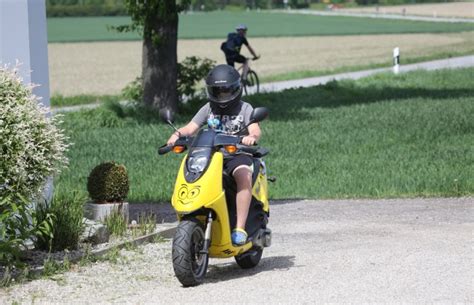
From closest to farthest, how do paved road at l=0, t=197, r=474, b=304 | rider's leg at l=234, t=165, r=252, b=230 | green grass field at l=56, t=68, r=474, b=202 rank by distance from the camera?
1. paved road at l=0, t=197, r=474, b=304
2. rider's leg at l=234, t=165, r=252, b=230
3. green grass field at l=56, t=68, r=474, b=202

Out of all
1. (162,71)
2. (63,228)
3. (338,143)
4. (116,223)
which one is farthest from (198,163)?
(162,71)

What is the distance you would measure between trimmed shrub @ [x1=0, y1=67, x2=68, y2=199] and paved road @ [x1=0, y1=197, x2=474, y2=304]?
773 mm

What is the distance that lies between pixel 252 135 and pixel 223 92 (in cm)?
41

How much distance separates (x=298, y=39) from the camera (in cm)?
7238

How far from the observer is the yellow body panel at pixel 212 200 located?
9.05m

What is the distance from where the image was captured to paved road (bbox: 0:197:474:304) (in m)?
8.74

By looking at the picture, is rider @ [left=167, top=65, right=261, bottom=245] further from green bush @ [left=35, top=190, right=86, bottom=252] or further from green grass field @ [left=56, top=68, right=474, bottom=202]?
green grass field @ [left=56, top=68, right=474, bottom=202]

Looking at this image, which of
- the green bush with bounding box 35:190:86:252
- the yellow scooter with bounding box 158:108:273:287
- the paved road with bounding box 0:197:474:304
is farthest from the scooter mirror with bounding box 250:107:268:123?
the green bush with bounding box 35:190:86:252

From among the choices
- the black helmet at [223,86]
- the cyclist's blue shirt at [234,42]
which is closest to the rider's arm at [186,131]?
the black helmet at [223,86]

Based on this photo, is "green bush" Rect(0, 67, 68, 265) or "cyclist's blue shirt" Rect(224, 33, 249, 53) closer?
"green bush" Rect(0, 67, 68, 265)

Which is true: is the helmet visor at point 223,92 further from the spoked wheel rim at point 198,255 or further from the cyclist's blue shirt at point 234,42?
the cyclist's blue shirt at point 234,42

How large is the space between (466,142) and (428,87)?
12928mm

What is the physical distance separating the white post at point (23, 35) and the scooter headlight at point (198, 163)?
6.54ft

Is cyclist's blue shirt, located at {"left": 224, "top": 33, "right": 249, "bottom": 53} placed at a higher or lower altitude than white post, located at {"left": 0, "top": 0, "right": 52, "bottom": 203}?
lower
